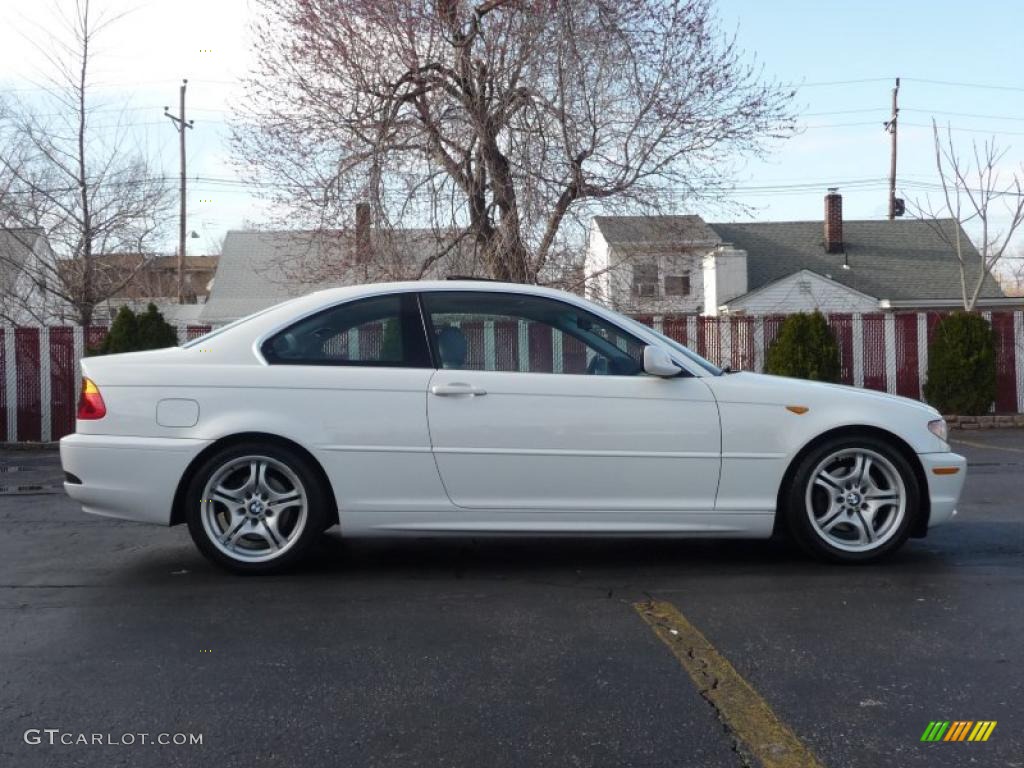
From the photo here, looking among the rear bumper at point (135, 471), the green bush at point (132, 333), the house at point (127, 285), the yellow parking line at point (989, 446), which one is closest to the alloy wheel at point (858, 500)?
the rear bumper at point (135, 471)

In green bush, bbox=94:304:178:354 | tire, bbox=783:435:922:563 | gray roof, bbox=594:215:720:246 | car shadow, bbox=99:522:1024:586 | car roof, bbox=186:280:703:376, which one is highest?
gray roof, bbox=594:215:720:246

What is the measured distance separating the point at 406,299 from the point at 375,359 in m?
0.38

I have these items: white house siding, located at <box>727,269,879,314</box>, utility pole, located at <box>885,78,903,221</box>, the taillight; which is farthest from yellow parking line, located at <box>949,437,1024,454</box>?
utility pole, located at <box>885,78,903,221</box>

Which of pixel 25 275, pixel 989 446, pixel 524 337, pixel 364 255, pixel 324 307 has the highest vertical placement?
pixel 25 275

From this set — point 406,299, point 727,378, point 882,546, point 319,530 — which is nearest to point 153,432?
point 319,530

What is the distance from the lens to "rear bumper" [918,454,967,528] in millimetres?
5621

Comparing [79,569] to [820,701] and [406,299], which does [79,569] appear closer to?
[406,299]

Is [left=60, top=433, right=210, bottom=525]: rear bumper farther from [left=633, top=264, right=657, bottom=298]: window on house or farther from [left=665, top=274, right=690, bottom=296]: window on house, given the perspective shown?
[left=665, top=274, right=690, bottom=296]: window on house

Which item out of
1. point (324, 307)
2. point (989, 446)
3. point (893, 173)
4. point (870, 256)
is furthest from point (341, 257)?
point (893, 173)

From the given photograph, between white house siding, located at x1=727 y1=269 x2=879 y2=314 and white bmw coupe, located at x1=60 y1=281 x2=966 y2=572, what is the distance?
29.5 m

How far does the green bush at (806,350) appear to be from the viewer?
647 inches

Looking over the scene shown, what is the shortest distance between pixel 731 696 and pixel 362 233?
43.0 ft

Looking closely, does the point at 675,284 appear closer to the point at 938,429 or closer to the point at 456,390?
the point at 938,429

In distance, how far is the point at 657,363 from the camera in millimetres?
5395
